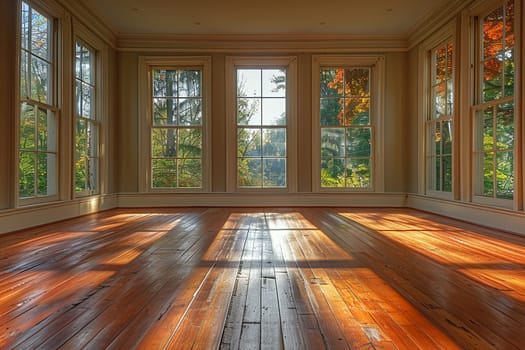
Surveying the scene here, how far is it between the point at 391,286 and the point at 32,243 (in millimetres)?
2940

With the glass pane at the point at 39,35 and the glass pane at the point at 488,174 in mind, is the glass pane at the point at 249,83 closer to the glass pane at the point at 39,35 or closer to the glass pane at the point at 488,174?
the glass pane at the point at 39,35

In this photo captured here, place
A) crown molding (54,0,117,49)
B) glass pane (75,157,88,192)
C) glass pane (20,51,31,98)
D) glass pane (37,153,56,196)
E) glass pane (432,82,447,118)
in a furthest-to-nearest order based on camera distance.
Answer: glass pane (432,82,447,118)
glass pane (75,157,88,192)
crown molding (54,0,117,49)
glass pane (37,153,56,196)
glass pane (20,51,31,98)

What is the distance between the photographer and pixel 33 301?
5.46ft

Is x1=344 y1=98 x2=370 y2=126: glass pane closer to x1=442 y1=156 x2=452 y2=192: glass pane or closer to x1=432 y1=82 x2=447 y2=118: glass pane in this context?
x1=432 y1=82 x2=447 y2=118: glass pane

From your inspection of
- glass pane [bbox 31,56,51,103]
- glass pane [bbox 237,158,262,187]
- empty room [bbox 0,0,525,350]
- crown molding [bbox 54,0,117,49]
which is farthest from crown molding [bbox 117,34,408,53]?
glass pane [bbox 31,56,51,103]

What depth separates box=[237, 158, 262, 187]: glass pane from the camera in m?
6.34

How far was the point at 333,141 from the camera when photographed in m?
6.34

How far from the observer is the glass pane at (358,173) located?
634 cm

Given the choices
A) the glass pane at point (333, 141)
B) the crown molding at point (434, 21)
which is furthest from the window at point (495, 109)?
the glass pane at point (333, 141)

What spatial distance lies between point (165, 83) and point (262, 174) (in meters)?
2.37

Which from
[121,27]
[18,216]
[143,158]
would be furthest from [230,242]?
[121,27]

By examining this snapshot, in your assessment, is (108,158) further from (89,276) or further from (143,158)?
(89,276)

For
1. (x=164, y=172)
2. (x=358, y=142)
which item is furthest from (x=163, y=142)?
(x=358, y=142)

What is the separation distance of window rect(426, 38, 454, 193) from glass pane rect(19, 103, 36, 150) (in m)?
5.34
